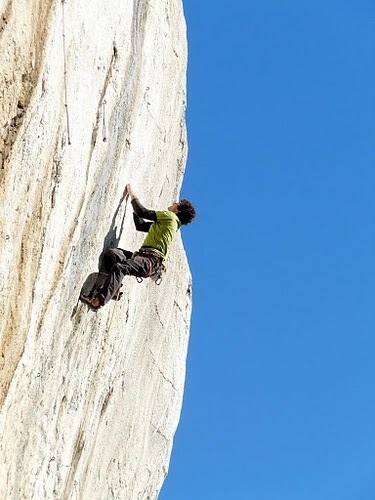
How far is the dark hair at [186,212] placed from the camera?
14164 mm

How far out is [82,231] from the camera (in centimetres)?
1212

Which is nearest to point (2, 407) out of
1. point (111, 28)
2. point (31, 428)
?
point (31, 428)

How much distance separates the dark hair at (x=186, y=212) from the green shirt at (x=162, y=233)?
464 millimetres

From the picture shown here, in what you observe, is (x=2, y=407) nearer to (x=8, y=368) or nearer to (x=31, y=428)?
(x=8, y=368)

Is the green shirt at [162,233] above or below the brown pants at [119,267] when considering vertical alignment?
above

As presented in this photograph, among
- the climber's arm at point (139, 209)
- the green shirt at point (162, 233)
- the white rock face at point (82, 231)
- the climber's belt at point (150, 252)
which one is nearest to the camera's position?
the white rock face at point (82, 231)

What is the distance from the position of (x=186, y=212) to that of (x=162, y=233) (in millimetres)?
751

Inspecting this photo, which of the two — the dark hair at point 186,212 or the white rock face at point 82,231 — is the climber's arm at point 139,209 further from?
the dark hair at point 186,212

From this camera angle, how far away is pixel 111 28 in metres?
12.3

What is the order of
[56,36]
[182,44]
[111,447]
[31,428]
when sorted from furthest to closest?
[182,44] < [111,447] < [31,428] < [56,36]

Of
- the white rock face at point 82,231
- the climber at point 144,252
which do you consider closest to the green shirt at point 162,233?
the climber at point 144,252

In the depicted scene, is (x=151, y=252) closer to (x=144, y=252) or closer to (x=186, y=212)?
(x=144, y=252)

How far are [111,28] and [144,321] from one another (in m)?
4.98

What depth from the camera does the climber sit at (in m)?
12.6
